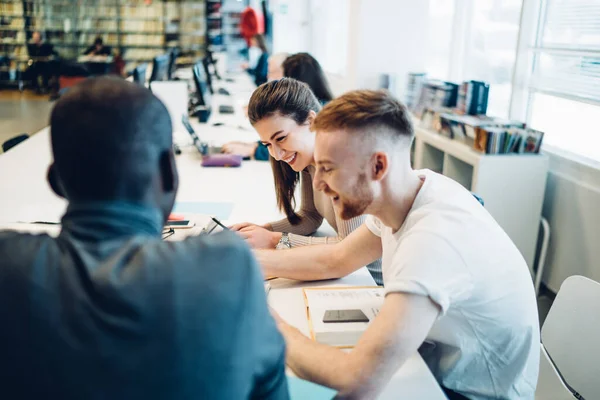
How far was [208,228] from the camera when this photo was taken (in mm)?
1871

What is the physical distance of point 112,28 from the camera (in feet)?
37.1

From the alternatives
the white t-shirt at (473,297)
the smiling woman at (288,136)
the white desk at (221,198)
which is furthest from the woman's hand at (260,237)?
the white t-shirt at (473,297)

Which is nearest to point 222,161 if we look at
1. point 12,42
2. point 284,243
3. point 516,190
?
point 284,243

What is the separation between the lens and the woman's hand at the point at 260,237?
6.10 feet

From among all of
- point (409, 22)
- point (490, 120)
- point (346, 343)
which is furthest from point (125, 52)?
point (346, 343)

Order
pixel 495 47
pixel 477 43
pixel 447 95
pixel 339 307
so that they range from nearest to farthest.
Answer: pixel 339 307 < pixel 447 95 < pixel 495 47 < pixel 477 43

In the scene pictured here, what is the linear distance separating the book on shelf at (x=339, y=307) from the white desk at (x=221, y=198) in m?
0.03

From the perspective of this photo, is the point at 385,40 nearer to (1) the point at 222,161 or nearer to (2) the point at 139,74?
(2) the point at 139,74

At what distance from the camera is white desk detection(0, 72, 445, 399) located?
1.17 metres

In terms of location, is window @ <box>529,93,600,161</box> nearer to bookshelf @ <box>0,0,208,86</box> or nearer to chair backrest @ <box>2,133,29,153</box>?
chair backrest @ <box>2,133,29,153</box>

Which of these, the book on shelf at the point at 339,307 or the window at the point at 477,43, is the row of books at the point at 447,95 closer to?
the window at the point at 477,43

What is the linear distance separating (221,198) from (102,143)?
1.80 metres

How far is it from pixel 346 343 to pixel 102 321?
740mm

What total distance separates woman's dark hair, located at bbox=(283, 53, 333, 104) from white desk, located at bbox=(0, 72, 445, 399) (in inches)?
22.4
